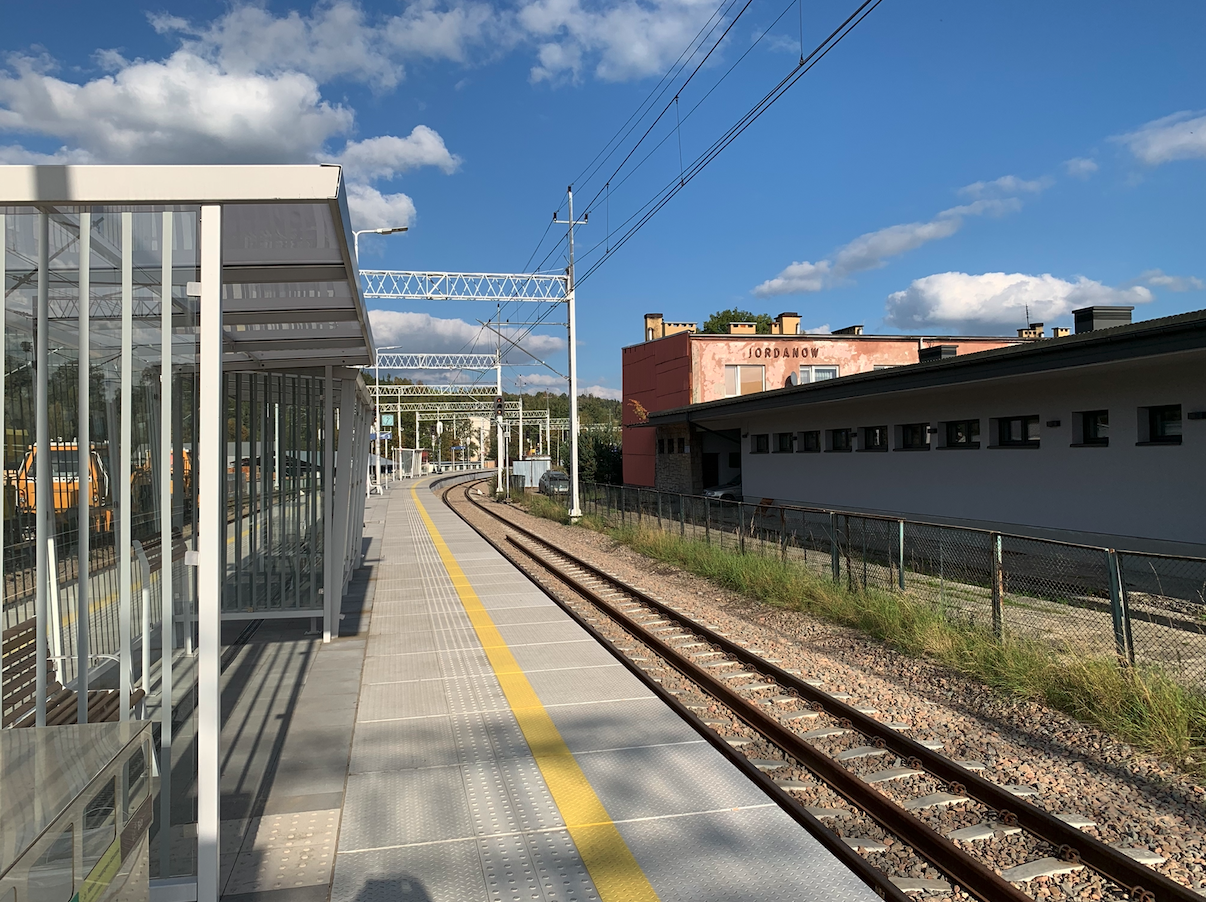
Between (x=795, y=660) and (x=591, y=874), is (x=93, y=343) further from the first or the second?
(x=795, y=660)

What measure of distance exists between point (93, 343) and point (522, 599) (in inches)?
342

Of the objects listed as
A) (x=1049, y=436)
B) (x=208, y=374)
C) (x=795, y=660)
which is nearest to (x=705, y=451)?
(x=1049, y=436)

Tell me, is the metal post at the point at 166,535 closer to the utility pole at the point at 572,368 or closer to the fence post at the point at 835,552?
the fence post at the point at 835,552

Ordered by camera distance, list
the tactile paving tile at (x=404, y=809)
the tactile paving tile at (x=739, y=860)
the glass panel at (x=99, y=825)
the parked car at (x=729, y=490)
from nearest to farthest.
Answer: the glass panel at (x=99, y=825)
the tactile paving tile at (x=739, y=860)
the tactile paving tile at (x=404, y=809)
the parked car at (x=729, y=490)

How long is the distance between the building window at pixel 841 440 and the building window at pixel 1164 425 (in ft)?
30.4

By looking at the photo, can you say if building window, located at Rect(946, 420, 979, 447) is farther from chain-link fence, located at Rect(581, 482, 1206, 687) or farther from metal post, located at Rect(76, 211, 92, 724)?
metal post, located at Rect(76, 211, 92, 724)

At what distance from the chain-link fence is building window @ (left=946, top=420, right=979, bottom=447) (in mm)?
5395

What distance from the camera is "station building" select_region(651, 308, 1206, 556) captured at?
13.0m

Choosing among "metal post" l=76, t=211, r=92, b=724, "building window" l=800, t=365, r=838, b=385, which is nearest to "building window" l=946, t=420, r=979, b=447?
"metal post" l=76, t=211, r=92, b=724

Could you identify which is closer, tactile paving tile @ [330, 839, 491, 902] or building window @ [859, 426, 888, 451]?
tactile paving tile @ [330, 839, 491, 902]

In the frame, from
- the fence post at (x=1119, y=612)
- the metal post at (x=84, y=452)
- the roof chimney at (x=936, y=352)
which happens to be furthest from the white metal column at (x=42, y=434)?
the roof chimney at (x=936, y=352)

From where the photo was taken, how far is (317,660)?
8500mm

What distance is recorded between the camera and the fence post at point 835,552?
1182 cm

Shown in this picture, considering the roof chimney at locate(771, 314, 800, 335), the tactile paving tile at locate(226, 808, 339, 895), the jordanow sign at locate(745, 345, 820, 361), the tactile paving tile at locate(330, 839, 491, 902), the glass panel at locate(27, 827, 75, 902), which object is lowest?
the tactile paving tile at locate(226, 808, 339, 895)
